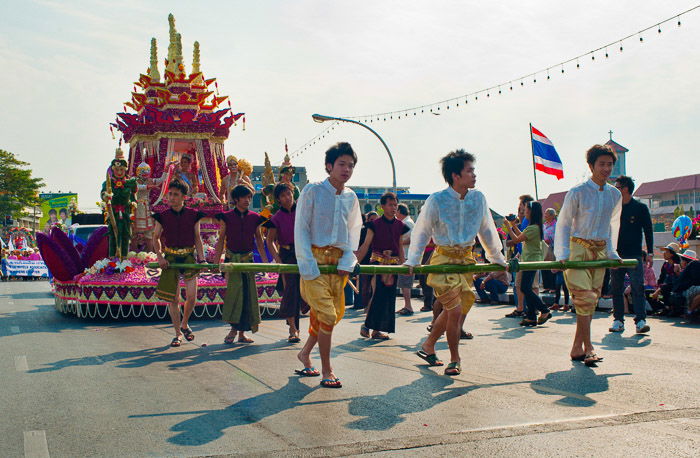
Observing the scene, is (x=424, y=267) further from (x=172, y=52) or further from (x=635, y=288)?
(x=172, y=52)

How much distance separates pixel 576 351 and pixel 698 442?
309 centimetres

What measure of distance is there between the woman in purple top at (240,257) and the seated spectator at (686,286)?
6.55m

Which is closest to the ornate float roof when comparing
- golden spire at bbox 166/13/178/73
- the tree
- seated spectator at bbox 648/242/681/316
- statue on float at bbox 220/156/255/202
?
golden spire at bbox 166/13/178/73

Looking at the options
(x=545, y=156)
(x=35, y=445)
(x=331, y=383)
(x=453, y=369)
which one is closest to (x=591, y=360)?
→ (x=453, y=369)

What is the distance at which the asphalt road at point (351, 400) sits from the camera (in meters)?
4.11

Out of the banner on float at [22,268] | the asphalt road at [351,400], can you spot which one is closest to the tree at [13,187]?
the banner on float at [22,268]

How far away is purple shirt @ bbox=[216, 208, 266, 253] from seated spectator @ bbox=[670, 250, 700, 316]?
6642mm

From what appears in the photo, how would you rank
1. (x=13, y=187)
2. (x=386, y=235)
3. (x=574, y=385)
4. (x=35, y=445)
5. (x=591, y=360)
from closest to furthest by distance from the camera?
(x=35, y=445) < (x=574, y=385) < (x=591, y=360) < (x=386, y=235) < (x=13, y=187)

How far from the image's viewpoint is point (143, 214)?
16984mm

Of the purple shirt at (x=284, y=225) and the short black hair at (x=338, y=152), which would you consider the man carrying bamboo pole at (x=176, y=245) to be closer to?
the purple shirt at (x=284, y=225)

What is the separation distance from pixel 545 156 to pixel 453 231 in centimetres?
1649

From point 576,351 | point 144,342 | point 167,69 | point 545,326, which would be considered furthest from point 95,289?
point 167,69

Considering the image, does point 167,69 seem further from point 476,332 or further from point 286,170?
point 476,332

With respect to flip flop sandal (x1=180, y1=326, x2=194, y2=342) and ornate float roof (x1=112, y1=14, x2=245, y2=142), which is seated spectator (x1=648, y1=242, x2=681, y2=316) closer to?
flip flop sandal (x1=180, y1=326, x2=194, y2=342)
